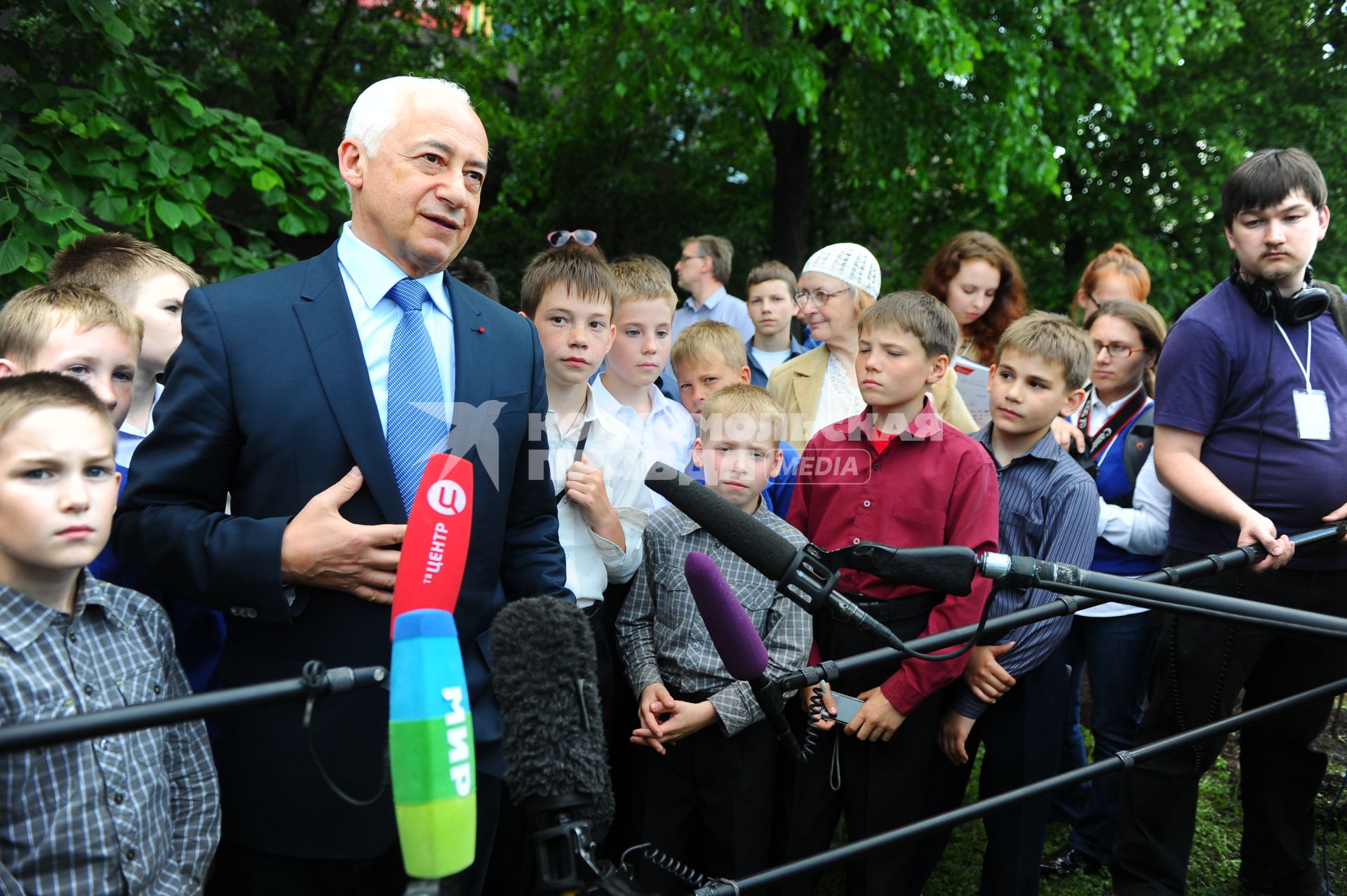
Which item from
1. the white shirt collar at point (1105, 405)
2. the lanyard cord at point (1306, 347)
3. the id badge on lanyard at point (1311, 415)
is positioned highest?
the lanyard cord at point (1306, 347)

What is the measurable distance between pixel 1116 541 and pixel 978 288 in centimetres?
149

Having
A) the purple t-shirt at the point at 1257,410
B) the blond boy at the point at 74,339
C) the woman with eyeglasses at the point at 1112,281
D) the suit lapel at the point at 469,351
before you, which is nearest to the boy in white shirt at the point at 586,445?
the suit lapel at the point at 469,351

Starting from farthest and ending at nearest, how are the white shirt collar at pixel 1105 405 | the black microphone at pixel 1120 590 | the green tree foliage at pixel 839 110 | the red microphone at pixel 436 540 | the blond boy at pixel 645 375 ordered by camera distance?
the green tree foliage at pixel 839 110
the white shirt collar at pixel 1105 405
the blond boy at pixel 645 375
the black microphone at pixel 1120 590
the red microphone at pixel 436 540

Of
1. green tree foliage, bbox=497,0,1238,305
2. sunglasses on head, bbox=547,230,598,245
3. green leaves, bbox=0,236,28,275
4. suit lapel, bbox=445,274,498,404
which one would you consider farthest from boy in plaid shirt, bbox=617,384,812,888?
green tree foliage, bbox=497,0,1238,305

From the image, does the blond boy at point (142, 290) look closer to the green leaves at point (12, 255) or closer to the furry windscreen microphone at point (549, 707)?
the green leaves at point (12, 255)

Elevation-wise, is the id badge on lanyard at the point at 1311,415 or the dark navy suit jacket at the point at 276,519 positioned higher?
the id badge on lanyard at the point at 1311,415

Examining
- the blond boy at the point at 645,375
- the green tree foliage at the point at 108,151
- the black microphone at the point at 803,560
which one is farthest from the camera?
the green tree foliage at the point at 108,151

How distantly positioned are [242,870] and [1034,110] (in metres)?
10.8

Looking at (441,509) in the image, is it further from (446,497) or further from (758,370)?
(758,370)

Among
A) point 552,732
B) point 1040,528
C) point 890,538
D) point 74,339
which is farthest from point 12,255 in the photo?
point 1040,528

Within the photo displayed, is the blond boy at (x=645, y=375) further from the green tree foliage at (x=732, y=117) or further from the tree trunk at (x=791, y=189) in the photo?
the tree trunk at (x=791, y=189)

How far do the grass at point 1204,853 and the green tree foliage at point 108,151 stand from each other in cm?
405

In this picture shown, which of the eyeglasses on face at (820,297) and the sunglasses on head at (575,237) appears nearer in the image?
the sunglasses on head at (575,237)

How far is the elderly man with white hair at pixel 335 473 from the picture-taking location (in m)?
1.92
